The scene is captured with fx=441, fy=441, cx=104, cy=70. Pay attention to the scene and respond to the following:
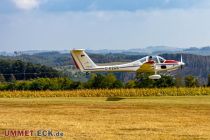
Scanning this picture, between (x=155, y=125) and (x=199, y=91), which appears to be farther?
(x=199, y=91)

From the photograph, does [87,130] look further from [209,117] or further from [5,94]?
[5,94]

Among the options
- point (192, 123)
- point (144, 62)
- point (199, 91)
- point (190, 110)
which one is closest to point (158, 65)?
point (144, 62)

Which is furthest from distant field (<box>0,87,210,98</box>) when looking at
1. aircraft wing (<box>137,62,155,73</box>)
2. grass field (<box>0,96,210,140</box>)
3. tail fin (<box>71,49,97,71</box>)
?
grass field (<box>0,96,210,140</box>)

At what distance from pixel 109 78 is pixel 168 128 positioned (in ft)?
158

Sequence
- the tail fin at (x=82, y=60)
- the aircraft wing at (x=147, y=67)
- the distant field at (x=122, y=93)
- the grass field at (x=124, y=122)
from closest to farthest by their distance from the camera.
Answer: the grass field at (x=124, y=122)
the aircraft wing at (x=147, y=67)
the tail fin at (x=82, y=60)
the distant field at (x=122, y=93)

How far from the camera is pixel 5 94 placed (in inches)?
1697

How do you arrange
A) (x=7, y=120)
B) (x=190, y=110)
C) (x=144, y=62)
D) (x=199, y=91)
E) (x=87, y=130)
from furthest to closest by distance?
(x=199, y=91) → (x=144, y=62) → (x=190, y=110) → (x=7, y=120) → (x=87, y=130)

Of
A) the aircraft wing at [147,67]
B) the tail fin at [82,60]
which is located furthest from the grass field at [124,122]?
the tail fin at [82,60]

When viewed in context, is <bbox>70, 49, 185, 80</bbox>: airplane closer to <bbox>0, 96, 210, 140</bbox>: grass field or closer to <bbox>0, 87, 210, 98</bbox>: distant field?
<bbox>0, 87, 210, 98</bbox>: distant field

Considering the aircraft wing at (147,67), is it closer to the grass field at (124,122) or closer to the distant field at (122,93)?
the distant field at (122,93)

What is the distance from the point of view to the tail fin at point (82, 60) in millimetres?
40156

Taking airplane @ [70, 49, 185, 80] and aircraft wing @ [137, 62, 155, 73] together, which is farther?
airplane @ [70, 49, 185, 80]

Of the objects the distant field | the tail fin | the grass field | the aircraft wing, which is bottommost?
the distant field

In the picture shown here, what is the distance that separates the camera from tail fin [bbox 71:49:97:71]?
40.2m
